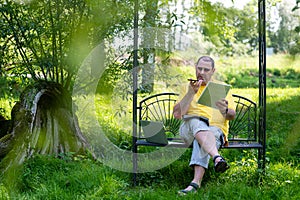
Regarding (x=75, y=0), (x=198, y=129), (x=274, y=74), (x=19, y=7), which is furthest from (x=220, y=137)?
(x=274, y=74)

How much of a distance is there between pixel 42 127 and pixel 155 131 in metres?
1.40

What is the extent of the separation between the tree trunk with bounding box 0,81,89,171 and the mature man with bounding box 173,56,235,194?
128cm

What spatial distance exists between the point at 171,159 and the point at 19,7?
2.19m

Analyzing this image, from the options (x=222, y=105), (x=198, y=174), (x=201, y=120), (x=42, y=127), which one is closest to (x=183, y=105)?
(x=201, y=120)

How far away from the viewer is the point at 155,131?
3898 mm

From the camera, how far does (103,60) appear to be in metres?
5.04

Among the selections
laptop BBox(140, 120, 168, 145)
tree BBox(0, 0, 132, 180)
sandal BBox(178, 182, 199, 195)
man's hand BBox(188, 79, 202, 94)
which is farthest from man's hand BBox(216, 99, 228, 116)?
tree BBox(0, 0, 132, 180)

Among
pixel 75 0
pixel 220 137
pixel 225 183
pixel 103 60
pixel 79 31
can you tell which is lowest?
pixel 225 183

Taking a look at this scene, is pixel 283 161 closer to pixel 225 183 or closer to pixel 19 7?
pixel 225 183

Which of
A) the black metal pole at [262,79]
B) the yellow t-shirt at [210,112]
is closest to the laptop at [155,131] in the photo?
the yellow t-shirt at [210,112]

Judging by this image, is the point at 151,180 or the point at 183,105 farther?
the point at 151,180

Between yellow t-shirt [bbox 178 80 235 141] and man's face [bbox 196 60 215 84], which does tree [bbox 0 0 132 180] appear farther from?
yellow t-shirt [bbox 178 80 235 141]

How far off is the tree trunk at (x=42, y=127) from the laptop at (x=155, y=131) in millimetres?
1073

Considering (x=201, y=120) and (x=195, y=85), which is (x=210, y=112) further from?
(x=195, y=85)
